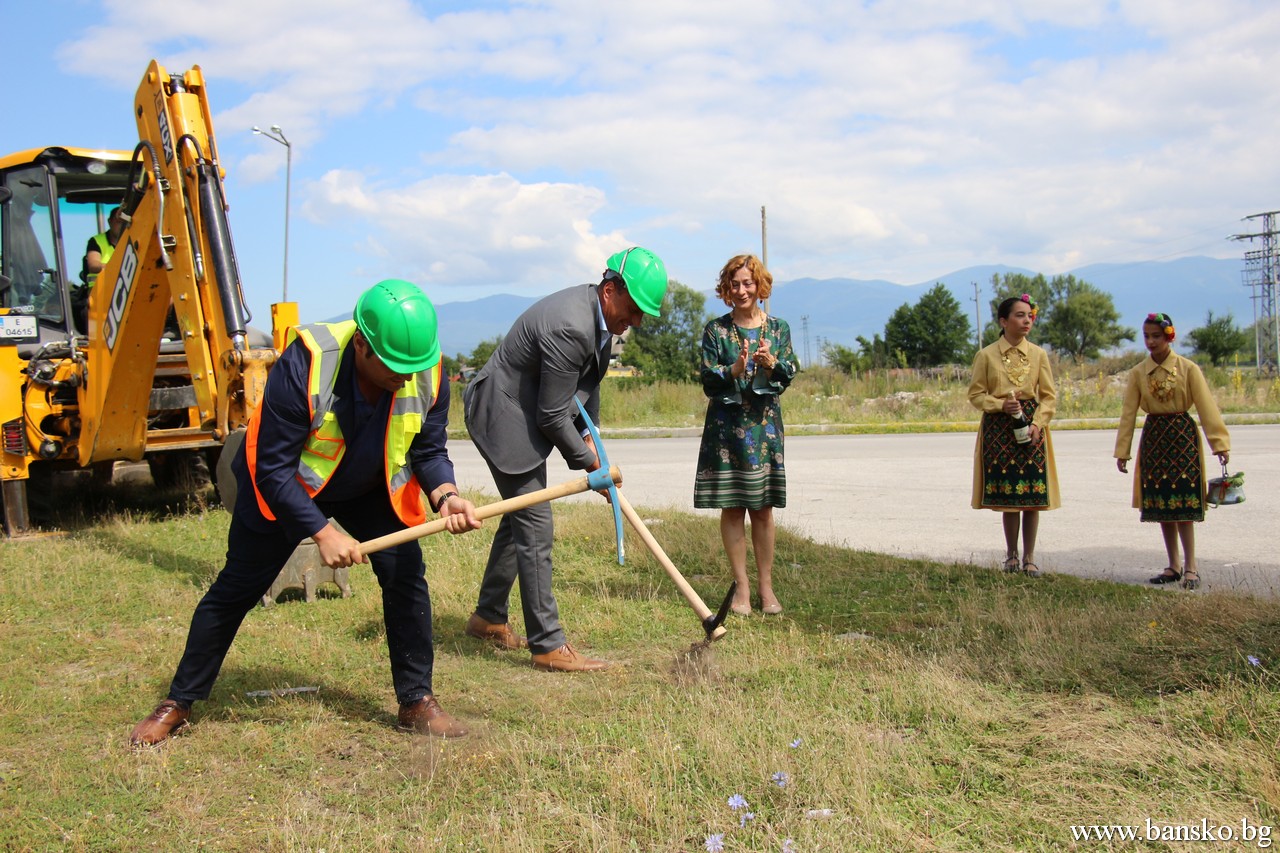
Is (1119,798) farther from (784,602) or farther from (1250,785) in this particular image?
(784,602)

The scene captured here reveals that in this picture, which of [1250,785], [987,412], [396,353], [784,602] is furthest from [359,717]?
[987,412]

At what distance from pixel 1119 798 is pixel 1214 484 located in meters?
4.14

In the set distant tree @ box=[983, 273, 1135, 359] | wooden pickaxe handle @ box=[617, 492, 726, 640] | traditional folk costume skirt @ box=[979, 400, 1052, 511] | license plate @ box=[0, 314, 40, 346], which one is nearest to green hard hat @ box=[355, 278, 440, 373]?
wooden pickaxe handle @ box=[617, 492, 726, 640]

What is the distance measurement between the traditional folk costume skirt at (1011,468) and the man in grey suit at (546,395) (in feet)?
10.2

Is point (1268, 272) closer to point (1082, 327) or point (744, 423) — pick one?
point (1082, 327)

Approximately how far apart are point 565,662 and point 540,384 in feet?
4.47

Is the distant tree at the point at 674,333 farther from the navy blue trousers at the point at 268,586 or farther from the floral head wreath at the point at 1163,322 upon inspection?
the navy blue trousers at the point at 268,586

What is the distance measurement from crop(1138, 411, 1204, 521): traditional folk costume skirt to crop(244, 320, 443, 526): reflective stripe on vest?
16.2 feet

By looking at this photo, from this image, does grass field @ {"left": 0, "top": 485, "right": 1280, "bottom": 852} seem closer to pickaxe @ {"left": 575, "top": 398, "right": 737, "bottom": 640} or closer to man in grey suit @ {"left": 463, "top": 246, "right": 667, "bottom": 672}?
pickaxe @ {"left": 575, "top": 398, "right": 737, "bottom": 640}

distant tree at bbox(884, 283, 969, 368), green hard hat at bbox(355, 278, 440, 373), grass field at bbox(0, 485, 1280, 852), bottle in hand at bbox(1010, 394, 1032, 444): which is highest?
distant tree at bbox(884, 283, 969, 368)

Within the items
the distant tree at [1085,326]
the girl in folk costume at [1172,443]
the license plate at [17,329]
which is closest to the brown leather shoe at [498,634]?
the girl in folk costume at [1172,443]

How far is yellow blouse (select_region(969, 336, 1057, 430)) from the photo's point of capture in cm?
700

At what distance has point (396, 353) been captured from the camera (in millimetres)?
3801

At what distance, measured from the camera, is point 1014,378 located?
23.1ft
